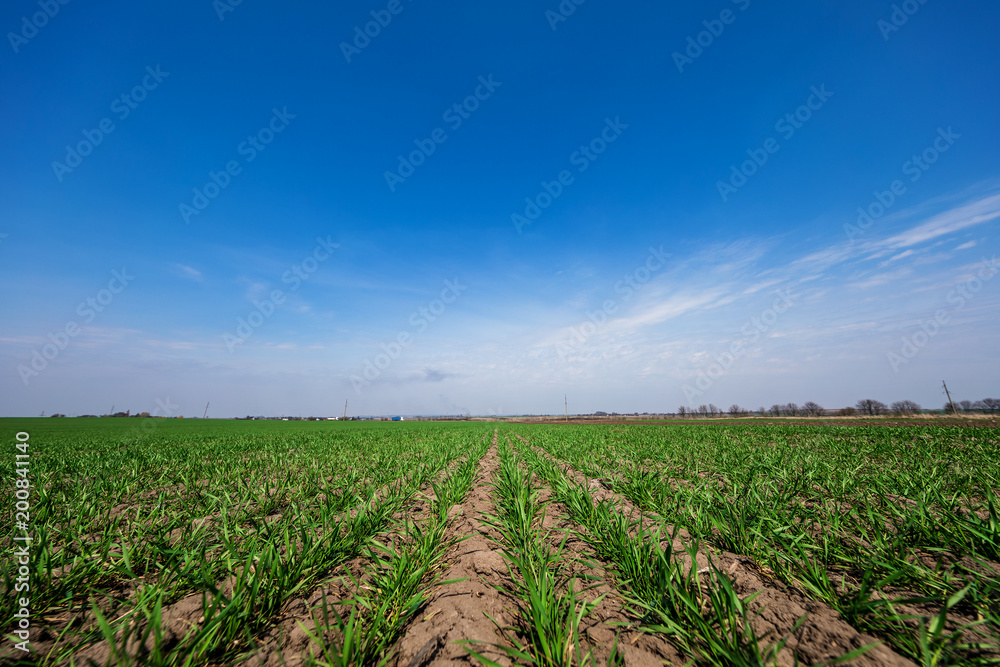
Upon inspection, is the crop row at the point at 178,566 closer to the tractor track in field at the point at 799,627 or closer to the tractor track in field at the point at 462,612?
the tractor track in field at the point at 462,612

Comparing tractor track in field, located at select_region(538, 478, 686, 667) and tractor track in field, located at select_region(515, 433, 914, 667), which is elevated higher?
tractor track in field, located at select_region(515, 433, 914, 667)

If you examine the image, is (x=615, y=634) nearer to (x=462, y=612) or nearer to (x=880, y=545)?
(x=462, y=612)

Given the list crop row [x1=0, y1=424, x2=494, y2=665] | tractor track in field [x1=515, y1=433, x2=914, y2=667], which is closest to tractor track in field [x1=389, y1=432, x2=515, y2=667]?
crop row [x1=0, y1=424, x2=494, y2=665]

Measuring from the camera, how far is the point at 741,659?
1469mm

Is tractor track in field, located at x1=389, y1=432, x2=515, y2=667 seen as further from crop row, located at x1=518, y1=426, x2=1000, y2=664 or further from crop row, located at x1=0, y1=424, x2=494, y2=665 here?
crop row, located at x1=518, y1=426, x2=1000, y2=664

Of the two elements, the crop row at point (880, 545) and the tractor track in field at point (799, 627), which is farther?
the crop row at point (880, 545)

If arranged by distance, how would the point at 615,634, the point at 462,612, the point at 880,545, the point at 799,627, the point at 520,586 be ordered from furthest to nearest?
the point at 880,545 < the point at 520,586 < the point at 462,612 < the point at 615,634 < the point at 799,627

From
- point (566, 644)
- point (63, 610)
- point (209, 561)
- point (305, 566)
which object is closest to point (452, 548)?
point (305, 566)

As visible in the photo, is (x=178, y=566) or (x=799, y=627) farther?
(x=178, y=566)

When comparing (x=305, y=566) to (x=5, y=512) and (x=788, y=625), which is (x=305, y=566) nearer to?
(x=788, y=625)

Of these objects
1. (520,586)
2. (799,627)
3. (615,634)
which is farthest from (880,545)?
(520,586)

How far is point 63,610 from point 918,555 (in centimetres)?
658

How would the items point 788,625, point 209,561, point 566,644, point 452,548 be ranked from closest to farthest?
point 566,644, point 788,625, point 209,561, point 452,548

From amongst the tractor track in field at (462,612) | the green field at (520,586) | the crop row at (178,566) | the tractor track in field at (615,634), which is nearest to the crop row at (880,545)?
the green field at (520,586)
